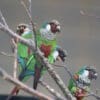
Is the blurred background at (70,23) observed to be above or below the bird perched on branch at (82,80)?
above

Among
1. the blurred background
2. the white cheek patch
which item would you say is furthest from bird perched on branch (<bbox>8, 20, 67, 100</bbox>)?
the blurred background

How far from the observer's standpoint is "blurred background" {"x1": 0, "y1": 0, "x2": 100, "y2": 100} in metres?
1.61

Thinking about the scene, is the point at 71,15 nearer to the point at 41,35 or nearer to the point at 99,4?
the point at 99,4

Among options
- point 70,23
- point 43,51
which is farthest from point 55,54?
point 70,23

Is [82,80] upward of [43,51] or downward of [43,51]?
downward

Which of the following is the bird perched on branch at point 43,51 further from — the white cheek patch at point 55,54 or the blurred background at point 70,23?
the blurred background at point 70,23

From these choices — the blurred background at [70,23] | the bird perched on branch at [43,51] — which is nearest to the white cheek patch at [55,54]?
the bird perched on branch at [43,51]

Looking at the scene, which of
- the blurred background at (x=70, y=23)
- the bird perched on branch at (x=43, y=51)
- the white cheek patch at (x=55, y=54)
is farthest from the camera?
the blurred background at (x=70, y=23)

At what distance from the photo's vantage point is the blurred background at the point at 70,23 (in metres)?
1.61

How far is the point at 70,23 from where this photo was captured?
1664 mm

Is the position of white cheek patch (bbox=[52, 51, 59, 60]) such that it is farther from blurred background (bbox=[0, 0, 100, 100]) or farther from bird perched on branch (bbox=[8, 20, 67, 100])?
blurred background (bbox=[0, 0, 100, 100])

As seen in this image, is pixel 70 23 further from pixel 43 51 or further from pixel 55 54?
pixel 43 51

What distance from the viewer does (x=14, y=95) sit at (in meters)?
1.51

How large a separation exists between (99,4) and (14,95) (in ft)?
1.70
